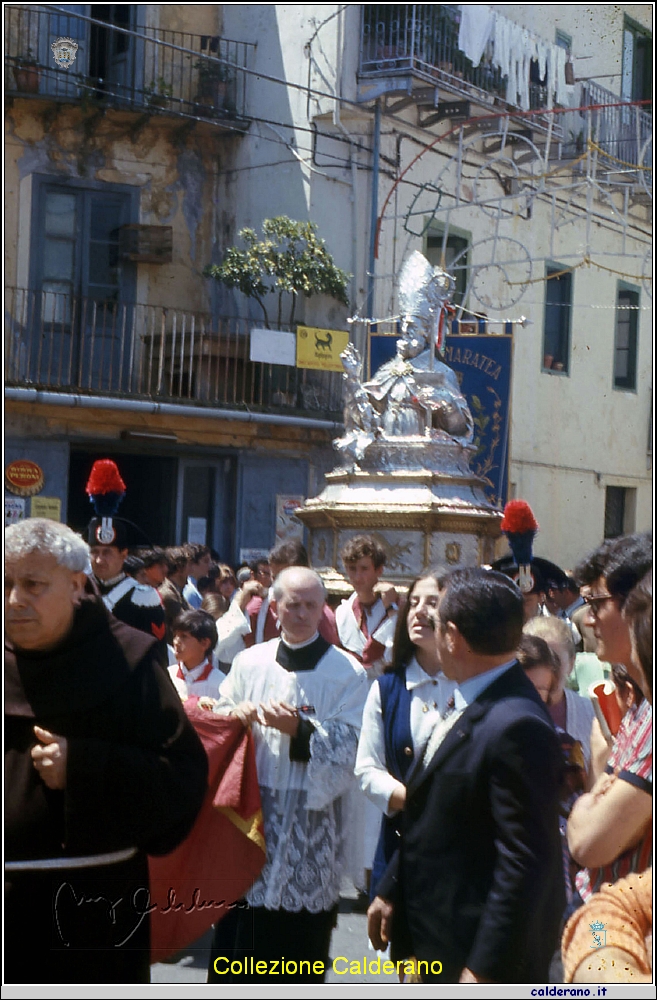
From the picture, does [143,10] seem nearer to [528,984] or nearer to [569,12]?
[569,12]

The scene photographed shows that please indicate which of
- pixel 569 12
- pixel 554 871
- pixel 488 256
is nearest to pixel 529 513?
pixel 554 871

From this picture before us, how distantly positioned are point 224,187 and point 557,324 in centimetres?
545

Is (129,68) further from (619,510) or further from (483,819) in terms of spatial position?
(483,819)

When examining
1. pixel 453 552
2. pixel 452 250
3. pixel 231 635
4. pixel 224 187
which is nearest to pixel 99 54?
pixel 224 187

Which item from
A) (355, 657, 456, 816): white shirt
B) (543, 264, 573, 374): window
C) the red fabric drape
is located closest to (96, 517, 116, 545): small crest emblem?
the red fabric drape

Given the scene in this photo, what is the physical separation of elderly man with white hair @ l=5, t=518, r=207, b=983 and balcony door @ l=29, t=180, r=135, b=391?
11.2 metres

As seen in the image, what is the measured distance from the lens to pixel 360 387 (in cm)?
902

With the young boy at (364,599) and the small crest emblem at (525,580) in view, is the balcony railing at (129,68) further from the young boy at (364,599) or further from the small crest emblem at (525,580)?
the small crest emblem at (525,580)

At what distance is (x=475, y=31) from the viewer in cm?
1428

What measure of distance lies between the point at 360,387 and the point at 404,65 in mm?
7419

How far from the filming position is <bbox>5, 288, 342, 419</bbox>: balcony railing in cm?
1416

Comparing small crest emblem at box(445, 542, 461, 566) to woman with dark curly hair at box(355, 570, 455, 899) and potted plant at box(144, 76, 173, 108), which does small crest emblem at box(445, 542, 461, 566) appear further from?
potted plant at box(144, 76, 173, 108)

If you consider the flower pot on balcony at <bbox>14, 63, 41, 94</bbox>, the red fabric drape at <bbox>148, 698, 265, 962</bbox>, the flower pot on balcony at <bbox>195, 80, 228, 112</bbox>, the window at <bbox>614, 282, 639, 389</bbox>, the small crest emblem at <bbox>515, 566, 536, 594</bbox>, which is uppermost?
the flower pot on balcony at <bbox>195, 80, 228, 112</bbox>

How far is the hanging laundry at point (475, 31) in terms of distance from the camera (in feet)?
46.9
